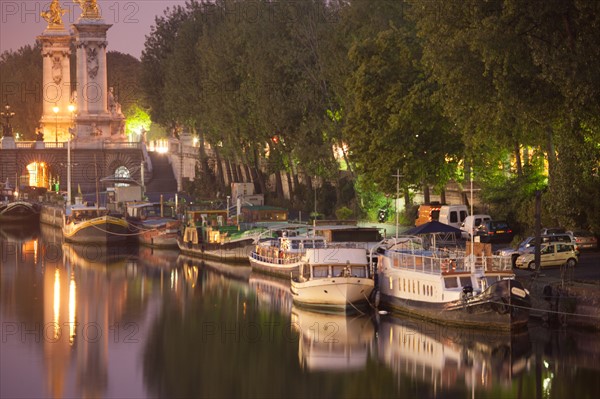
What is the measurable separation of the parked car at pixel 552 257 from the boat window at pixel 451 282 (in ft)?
22.9

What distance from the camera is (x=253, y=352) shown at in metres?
47.6

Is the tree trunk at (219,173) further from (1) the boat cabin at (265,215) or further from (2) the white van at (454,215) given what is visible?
(2) the white van at (454,215)

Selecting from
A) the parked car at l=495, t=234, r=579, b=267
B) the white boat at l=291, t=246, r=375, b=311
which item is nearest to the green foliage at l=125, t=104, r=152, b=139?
the parked car at l=495, t=234, r=579, b=267

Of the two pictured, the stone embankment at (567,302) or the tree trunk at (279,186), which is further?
the tree trunk at (279,186)

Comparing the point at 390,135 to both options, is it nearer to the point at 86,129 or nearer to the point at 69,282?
the point at 69,282

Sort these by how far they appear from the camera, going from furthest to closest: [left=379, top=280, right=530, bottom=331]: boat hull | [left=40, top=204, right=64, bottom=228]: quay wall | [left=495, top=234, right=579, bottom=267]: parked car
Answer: [left=40, top=204, right=64, bottom=228]: quay wall < [left=495, top=234, right=579, bottom=267]: parked car < [left=379, top=280, right=530, bottom=331]: boat hull

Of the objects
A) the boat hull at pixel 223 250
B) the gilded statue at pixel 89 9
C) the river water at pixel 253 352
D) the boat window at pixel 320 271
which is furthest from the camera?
the gilded statue at pixel 89 9

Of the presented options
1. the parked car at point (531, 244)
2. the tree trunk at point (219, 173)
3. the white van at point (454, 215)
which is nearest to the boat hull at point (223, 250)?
the white van at point (454, 215)

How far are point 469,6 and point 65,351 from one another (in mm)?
21673

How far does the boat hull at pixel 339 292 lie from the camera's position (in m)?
53.2

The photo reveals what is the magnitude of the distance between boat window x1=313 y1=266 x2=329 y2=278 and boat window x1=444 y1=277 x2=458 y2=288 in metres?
6.26

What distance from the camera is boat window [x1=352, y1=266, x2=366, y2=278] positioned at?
5366cm

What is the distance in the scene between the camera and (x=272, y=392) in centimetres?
4181

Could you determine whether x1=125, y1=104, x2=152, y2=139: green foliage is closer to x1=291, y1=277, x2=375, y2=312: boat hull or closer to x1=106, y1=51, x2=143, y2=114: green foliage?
x1=106, y1=51, x2=143, y2=114: green foliage
